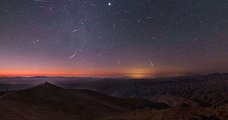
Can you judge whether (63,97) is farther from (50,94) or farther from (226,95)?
(226,95)

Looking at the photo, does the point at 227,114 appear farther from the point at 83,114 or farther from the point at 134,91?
the point at 134,91

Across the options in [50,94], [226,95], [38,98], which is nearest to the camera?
[38,98]

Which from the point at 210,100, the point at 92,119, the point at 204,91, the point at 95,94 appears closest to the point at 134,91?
the point at 204,91

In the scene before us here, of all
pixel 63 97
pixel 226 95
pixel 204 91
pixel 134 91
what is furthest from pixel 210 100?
pixel 63 97

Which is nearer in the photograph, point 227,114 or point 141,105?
point 227,114

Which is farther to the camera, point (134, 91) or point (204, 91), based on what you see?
point (134, 91)

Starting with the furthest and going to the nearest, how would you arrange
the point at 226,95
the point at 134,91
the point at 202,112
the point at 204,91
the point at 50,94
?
the point at 134,91 → the point at 204,91 → the point at 226,95 → the point at 50,94 → the point at 202,112
